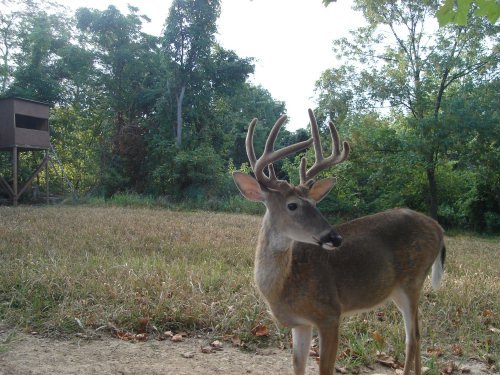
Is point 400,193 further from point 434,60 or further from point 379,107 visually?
point 434,60

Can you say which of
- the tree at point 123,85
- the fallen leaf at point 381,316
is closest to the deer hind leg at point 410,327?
the fallen leaf at point 381,316

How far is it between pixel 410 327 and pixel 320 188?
4.42ft

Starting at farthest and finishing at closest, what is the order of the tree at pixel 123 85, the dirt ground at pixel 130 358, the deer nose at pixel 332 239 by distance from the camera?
the tree at pixel 123 85 → the dirt ground at pixel 130 358 → the deer nose at pixel 332 239

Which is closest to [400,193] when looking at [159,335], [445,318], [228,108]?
[228,108]

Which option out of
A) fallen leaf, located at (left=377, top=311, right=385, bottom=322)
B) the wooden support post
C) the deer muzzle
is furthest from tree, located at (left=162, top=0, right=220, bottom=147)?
the deer muzzle

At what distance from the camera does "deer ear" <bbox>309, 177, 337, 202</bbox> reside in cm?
397

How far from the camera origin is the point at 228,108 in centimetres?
2583

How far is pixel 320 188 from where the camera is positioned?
4.03 m

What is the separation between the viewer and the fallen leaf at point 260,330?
4426mm

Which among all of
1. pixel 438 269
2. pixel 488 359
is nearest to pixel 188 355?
pixel 438 269

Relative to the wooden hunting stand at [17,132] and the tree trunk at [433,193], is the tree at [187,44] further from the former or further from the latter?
the tree trunk at [433,193]

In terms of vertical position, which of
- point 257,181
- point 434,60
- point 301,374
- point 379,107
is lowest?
point 301,374

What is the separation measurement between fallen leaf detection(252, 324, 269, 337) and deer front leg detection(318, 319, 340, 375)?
1.20 m

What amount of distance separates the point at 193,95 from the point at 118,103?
16.1 feet
